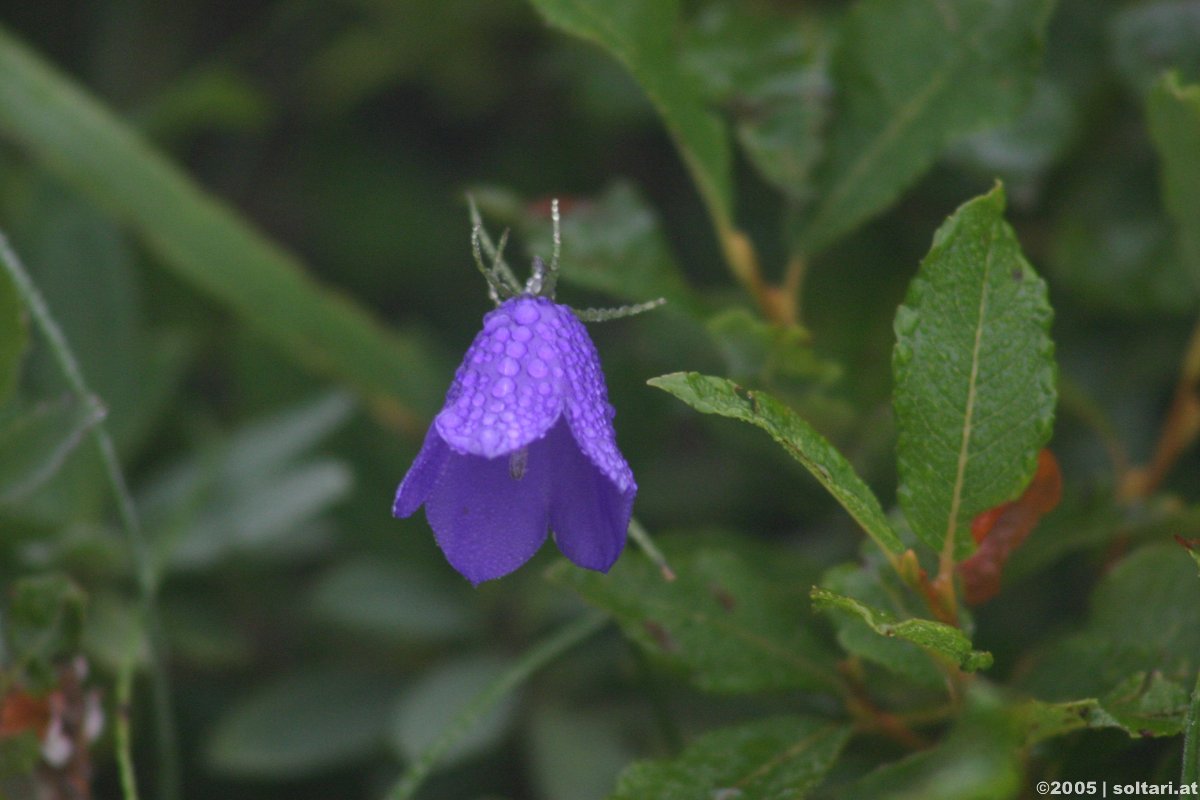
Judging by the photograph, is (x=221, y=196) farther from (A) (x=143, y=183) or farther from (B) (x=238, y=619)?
(B) (x=238, y=619)

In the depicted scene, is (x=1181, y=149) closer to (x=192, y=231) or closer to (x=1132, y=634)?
(x=1132, y=634)

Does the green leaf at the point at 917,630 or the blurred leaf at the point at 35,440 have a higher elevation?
the blurred leaf at the point at 35,440

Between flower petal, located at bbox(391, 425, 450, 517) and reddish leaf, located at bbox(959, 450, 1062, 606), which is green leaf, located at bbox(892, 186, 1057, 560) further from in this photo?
flower petal, located at bbox(391, 425, 450, 517)

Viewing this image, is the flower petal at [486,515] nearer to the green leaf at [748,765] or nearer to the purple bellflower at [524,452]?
the purple bellflower at [524,452]

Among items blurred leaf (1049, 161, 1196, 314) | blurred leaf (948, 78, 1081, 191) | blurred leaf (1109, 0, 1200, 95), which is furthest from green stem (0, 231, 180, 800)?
blurred leaf (1109, 0, 1200, 95)

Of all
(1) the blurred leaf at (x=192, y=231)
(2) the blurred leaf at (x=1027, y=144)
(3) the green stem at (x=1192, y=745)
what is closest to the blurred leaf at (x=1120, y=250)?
(2) the blurred leaf at (x=1027, y=144)
